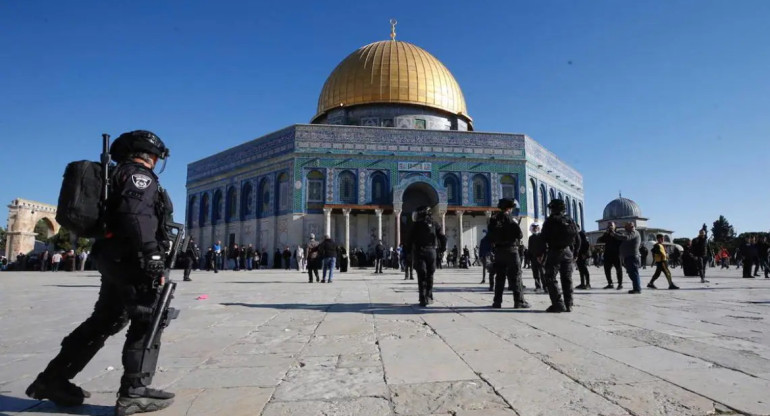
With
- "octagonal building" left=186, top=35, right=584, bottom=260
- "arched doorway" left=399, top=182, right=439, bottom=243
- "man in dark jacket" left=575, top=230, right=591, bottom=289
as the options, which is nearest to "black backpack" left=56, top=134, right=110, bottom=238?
"man in dark jacket" left=575, top=230, right=591, bottom=289

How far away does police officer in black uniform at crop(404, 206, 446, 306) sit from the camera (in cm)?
596

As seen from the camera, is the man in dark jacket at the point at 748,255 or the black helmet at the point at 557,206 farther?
the man in dark jacket at the point at 748,255

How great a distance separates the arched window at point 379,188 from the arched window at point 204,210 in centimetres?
1345

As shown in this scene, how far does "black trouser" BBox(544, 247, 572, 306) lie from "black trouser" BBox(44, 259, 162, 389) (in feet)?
14.4

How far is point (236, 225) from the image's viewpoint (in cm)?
3019

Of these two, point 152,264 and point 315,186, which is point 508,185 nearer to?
point 315,186

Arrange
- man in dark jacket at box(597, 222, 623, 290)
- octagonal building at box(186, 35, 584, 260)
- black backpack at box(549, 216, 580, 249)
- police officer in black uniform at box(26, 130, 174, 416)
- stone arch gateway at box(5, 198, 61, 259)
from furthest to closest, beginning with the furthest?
stone arch gateway at box(5, 198, 61, 259) → octagonal building at box(186, 35, 584, 260) → man in dark jacket at box(597, 222, 623, 290) → black backpack at box(549, 216, 580, 249) → police officer in black uniform at box(26, 130, 174, 416)

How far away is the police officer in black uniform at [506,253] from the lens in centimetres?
572

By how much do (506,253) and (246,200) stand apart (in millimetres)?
26769

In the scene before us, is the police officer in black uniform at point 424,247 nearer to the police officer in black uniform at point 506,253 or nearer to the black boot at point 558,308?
the police officer in black uniform at point 506,253

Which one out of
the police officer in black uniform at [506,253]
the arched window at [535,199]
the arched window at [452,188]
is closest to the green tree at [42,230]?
the arched window at [452,188]

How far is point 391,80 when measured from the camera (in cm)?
2995

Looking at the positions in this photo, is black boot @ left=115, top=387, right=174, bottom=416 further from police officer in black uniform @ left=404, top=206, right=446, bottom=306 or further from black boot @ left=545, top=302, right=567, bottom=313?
black boot @ left=545, top=302, right=567, bottom=313

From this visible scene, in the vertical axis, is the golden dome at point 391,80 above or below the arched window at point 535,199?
above
